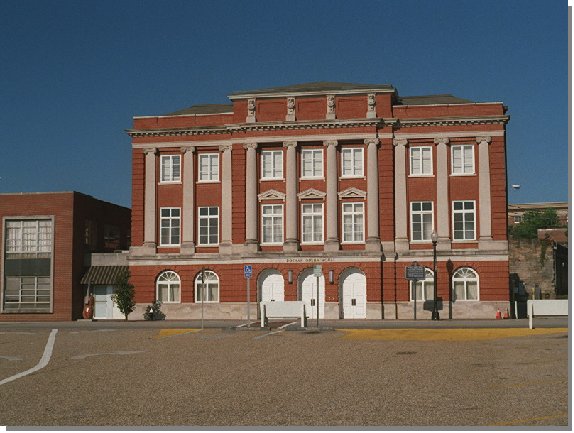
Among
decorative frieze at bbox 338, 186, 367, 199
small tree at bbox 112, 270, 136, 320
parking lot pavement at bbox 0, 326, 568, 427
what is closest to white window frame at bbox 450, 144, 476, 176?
decorative frieze at bbox 338, 186, 367, 199

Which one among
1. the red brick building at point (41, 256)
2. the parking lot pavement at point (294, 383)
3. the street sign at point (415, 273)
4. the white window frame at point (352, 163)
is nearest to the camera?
the parking lot pavement at point (294, 383)

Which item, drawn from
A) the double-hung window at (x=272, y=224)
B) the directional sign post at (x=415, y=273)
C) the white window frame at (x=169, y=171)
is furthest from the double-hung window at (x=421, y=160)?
the white window frame at (x=169, y=171)

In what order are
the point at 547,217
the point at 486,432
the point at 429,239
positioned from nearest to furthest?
the point at 486,432 → the point at 429,239 → the point at 547,217

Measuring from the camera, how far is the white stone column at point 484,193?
50312 mm

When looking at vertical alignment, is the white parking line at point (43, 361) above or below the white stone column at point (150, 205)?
below

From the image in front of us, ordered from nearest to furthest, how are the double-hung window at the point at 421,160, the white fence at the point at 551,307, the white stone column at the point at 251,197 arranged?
the white fence at the point at 551,307
the double-hung window at the point at 421,160
the white stone column at the point at 251,197

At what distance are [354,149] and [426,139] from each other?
4.22 metres

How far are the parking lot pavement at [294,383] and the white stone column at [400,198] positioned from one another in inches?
814

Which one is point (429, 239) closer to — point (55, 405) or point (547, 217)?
point (55, 405)

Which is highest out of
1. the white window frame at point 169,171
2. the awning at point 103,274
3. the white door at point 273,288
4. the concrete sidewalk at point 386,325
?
the white window frame at point 169,171

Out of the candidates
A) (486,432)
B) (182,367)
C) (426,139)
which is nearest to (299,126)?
(426,139)

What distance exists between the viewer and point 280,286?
52312 millimetres

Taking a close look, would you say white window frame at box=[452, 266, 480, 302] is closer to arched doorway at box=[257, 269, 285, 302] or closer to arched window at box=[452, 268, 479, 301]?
arched window at box=[452, 268, 479, 301]

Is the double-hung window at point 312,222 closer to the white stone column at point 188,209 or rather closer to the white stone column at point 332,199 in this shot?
the white stone column at point 332,199
